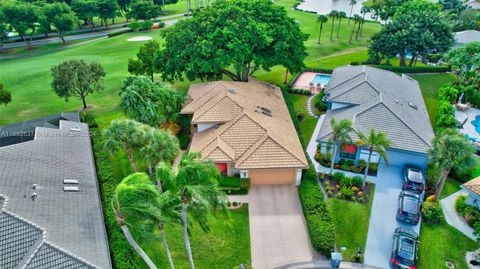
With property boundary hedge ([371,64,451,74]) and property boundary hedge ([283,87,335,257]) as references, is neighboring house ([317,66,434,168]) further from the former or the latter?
property boundary hedge ([371,64,451,74])

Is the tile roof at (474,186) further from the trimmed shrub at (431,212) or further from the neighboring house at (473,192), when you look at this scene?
the trimmed shrub at (431,212)

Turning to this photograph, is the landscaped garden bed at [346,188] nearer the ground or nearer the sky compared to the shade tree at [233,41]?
nearer the ground

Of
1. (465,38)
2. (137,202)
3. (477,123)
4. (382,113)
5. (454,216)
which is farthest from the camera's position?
(465,38)

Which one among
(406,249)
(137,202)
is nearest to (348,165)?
(406,249)

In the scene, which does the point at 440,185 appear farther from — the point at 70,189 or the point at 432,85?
the point at 70,189

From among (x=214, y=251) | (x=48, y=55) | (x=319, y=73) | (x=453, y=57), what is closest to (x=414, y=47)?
(x=453, y=57)

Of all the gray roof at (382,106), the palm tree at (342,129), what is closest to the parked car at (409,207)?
the gray roof at (382,106)
